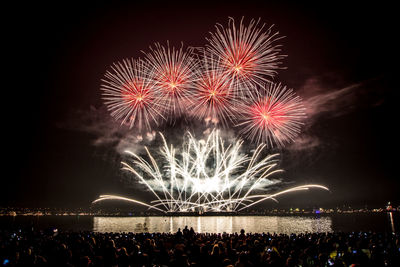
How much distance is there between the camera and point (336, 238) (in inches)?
754

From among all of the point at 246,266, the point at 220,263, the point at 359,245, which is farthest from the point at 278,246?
the point at 246,266

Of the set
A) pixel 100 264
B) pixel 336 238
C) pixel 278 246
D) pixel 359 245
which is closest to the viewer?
pixel 100 264

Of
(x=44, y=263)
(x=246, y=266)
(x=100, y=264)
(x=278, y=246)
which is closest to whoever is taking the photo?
(x=246, y=266)

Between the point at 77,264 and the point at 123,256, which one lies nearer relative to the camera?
the point at 77,264

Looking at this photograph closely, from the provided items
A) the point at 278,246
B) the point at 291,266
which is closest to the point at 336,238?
the point at 278,246

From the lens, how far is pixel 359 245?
1627 centimetres

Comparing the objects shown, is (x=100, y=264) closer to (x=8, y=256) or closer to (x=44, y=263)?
(x=44, y=263)

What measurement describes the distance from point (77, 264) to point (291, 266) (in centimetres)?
672

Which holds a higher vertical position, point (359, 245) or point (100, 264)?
point (100, 264)

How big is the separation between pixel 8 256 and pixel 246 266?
7.52 meters

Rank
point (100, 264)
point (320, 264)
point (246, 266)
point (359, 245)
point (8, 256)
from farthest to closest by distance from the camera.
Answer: point (359, 245), point (320, 264), point (8, 256), point (100, 264), point (246, 266)

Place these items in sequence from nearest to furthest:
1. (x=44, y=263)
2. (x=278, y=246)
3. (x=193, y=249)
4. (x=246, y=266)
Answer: (x=246, y=266), (x=44, y=263), (x=193, y=249), (x=278, y=246)

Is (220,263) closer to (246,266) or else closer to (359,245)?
(246,266)

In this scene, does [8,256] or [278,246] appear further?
[278,246]
